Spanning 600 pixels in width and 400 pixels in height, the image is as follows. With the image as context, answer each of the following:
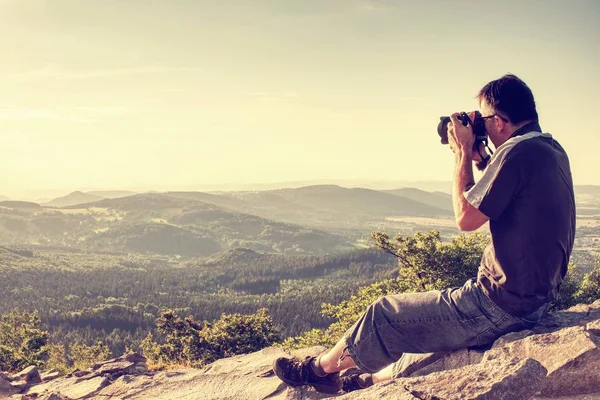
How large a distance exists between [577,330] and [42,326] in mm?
161086

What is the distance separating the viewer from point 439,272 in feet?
95.1

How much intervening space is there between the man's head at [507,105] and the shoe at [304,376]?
544 cm

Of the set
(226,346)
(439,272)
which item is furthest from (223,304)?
(439,272)

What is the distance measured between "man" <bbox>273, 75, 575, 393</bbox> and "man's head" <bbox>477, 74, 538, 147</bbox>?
0.01 metres

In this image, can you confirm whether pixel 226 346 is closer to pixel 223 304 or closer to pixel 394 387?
pixel 394 387

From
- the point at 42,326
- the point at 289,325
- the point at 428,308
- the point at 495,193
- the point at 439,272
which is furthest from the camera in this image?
the point at 42,326

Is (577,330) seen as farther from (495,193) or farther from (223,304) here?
(223,304)

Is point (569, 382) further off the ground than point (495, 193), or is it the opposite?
point (495, 193)

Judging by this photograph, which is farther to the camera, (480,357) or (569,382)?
(480,357)

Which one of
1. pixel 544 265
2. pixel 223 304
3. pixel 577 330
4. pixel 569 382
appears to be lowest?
pixel 223 304

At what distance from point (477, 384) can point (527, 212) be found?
254cm

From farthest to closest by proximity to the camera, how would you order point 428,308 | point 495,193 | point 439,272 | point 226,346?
point 226,346, point 439,272, point 428,308, point 495,193

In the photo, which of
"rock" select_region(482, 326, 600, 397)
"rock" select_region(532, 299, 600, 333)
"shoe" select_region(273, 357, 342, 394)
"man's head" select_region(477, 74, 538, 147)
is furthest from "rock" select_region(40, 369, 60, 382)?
"man's head" select_region(477, 74, 538, 147)

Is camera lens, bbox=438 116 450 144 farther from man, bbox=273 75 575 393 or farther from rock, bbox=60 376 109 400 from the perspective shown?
rock, bbox=60 376 109 400
